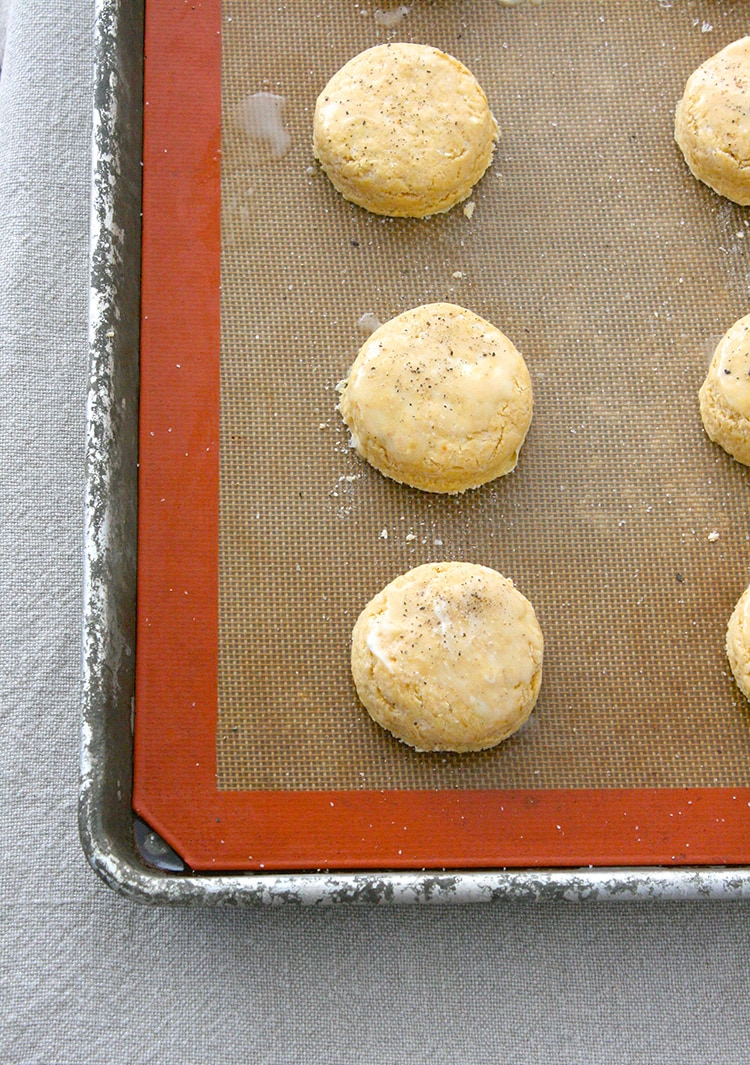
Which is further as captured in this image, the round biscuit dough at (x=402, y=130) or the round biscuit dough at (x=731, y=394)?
the round biscuit dough at (x=402, y=130)

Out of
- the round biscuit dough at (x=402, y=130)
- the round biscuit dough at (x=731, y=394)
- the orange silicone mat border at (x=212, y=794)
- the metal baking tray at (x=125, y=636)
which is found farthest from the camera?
the round biscuit dough at (x=402, y=130)

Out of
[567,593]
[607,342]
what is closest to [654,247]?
[607,342]

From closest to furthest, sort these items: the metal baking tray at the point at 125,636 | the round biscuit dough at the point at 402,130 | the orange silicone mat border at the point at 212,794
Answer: the metal baking tray at the point at 125,636
the orange silicone mat border at the point at 212,794
the round biscuit dough at the point at 402,130

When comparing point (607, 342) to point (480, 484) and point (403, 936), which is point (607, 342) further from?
point (403, 936)

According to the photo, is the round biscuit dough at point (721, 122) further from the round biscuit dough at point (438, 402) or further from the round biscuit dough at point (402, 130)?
the round biscuit dough at point (438, 402)

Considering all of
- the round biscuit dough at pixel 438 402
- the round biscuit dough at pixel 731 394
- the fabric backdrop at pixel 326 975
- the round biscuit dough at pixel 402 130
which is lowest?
the fabric backdrop at pixel 326 975

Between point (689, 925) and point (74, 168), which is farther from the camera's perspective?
point (74, 168)

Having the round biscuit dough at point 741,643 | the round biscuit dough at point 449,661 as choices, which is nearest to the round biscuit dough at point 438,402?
the round biscuit dough at point 449,661

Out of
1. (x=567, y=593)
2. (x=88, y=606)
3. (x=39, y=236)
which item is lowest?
(x=567, y=593)
